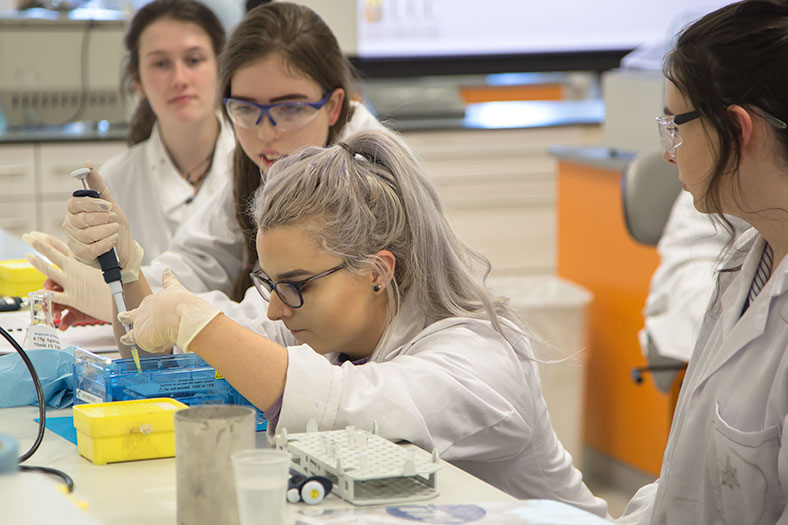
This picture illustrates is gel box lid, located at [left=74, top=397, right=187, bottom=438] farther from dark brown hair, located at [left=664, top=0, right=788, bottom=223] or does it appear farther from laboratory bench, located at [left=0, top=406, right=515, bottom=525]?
dark brown hair, located at [left=664, top=0, right=788, bottom=223]

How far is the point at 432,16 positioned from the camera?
495cm

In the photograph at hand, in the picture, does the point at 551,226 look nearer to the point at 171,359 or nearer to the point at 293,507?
the point at 171,359

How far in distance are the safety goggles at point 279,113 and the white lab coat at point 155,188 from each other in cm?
57

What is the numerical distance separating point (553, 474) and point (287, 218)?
50cm

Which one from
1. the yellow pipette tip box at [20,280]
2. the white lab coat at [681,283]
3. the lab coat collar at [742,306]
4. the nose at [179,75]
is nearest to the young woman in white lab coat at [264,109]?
the yellow pipette tip box at [20,280]

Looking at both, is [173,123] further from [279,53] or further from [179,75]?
[279,53]

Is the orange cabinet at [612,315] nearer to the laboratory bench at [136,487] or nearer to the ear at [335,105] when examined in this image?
the ear at [335,105]

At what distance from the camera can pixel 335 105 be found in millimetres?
1984

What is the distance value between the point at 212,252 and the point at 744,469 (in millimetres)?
1277

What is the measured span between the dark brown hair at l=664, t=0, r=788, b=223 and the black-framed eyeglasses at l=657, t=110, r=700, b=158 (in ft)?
0.04

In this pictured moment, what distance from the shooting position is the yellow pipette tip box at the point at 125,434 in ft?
3.71

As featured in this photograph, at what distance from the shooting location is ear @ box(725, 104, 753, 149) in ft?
3.95

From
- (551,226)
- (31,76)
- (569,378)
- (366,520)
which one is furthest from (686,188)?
(551,226)

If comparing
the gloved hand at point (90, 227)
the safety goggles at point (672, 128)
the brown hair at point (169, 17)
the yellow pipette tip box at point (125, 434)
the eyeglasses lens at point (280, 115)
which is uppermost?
the brown hair at point (169, 17)
